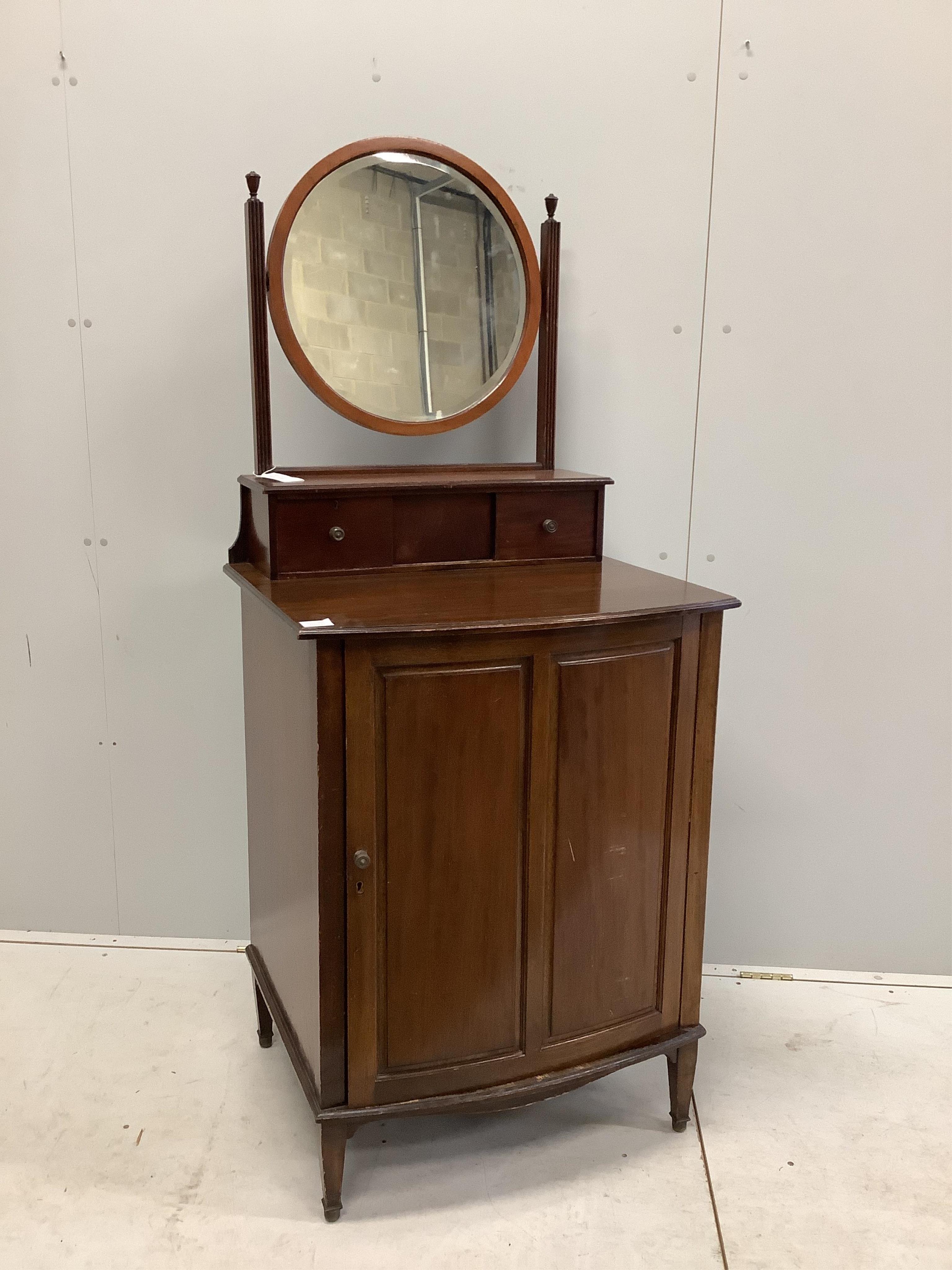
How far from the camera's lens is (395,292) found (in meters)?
1.91

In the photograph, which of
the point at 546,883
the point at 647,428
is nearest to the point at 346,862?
the point at 546,883

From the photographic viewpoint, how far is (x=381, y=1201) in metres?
1.70

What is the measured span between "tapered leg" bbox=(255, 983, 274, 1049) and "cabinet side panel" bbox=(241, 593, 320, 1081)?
0.11m

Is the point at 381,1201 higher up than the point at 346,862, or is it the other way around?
the point at 346,862

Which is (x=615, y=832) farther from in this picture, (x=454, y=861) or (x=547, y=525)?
(x=547, y=525)

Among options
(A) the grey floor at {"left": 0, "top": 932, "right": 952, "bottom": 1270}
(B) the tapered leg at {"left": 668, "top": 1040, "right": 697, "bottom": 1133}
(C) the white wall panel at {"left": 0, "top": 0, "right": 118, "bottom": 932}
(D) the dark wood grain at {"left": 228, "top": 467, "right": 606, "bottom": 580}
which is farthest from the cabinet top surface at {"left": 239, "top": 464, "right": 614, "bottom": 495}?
(A) the grey floor at {"left": 0, "top": 932, "right": 952, "bottom": 1270}

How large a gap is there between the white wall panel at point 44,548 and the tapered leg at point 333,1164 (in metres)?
1.06

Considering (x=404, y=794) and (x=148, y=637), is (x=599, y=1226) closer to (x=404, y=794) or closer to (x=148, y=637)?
(x=404, y=794)

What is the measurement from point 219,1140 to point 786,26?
2.40m

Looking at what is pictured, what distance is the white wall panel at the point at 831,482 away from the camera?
208cm

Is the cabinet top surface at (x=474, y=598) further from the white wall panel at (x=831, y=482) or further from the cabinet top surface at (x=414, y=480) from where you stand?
the white wall panel at (x=831, y=482)

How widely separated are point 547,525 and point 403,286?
525mm

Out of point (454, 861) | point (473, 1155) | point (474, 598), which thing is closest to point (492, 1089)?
point (473, 1155)

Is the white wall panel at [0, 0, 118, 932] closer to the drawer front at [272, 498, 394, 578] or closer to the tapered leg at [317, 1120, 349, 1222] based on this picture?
the drawer front at [272, 498, 394, 578]
